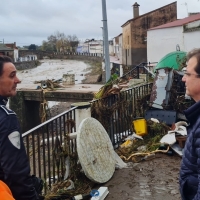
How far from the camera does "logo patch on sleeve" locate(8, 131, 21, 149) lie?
203cm

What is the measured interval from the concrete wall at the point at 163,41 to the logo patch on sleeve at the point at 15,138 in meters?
19.2

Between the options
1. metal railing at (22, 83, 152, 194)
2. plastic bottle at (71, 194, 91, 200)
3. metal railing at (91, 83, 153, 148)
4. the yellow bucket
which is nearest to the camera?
plastic bottle at (71, 194, 91, 200)

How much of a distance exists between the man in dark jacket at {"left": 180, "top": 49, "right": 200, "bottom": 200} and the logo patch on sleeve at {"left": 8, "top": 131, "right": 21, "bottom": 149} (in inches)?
44.7

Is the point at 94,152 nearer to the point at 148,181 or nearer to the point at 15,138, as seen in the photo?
the point at 148,181

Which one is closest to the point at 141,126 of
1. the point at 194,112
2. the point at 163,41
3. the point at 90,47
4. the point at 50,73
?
the point at 194,112

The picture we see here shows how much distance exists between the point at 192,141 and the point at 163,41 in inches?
861

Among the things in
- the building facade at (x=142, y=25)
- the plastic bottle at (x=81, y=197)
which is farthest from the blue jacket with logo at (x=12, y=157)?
the building facade at (x=142, y=25)

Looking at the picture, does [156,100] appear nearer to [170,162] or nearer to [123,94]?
[123,94]

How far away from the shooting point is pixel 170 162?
17.7 feet

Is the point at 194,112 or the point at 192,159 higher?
the point at 194,112

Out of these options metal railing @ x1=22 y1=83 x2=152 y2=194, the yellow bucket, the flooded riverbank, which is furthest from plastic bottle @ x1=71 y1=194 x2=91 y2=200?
the flooded riverbank

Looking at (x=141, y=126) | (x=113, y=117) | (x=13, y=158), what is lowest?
(x=141, y=126)

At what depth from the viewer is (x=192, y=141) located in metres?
1.83

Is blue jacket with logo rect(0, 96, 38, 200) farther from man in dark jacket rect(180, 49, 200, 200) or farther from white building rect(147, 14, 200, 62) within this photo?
white building rect(147, 14, 200, 62)
